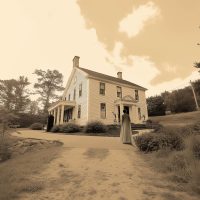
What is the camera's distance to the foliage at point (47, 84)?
128 ft

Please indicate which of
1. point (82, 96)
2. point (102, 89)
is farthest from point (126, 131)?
point (82, 96)

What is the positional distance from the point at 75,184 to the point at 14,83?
35940 mm

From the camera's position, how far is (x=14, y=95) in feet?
115

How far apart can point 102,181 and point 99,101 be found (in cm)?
1687

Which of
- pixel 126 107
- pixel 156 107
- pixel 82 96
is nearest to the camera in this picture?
pixel 82 96

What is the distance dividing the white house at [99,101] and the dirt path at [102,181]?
541 inches

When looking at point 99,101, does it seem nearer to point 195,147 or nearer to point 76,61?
point 76,61

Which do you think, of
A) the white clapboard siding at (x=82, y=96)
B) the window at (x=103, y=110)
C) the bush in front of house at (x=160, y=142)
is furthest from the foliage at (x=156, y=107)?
the bush in front of house at (x=160, y=142)

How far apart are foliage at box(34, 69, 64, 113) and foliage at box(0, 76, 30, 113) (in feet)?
10.8

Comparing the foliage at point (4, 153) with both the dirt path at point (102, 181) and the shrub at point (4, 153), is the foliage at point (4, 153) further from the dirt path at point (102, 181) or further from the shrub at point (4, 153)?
the dirt path at point (102, 181)

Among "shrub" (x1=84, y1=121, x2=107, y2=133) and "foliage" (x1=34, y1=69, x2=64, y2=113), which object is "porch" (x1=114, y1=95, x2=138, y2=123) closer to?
"shrub" (x1=84, y1=121, x2=107, y2=133)

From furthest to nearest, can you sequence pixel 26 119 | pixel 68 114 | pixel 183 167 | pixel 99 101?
1. pixel 26 119
2. pixel 68 114
3. pixel 99 101
4. pixel 183 167

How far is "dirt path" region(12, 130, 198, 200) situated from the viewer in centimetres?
347

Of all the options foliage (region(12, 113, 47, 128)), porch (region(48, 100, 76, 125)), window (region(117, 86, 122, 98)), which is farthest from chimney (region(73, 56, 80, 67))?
foliage (region(12, 113, 47, 128))
